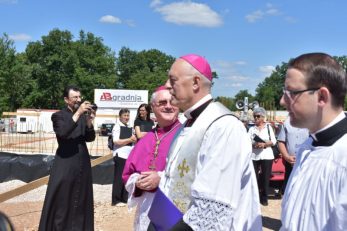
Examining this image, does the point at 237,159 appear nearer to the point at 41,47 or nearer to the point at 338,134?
the point at 338,134

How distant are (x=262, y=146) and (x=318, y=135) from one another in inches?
255

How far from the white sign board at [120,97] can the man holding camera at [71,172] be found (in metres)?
39.8

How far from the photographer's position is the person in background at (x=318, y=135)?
6.39 feet

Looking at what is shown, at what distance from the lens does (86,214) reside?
5.77 m

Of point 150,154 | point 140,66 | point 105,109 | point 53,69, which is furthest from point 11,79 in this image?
point 150,154

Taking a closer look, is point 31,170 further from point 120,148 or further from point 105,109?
point 105,109

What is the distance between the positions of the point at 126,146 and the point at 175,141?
5.73 metres

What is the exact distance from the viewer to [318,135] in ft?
6.86

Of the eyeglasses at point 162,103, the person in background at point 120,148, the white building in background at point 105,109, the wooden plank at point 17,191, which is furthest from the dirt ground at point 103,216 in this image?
the white building in background at point 105,109

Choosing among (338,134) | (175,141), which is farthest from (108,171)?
(338,134)

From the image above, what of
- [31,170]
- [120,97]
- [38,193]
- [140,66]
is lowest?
[38,193]

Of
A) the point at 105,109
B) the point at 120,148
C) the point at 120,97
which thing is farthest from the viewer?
the point at 105,109

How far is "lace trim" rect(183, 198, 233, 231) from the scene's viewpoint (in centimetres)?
220

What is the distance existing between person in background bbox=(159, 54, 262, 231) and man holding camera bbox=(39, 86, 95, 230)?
298 cm
